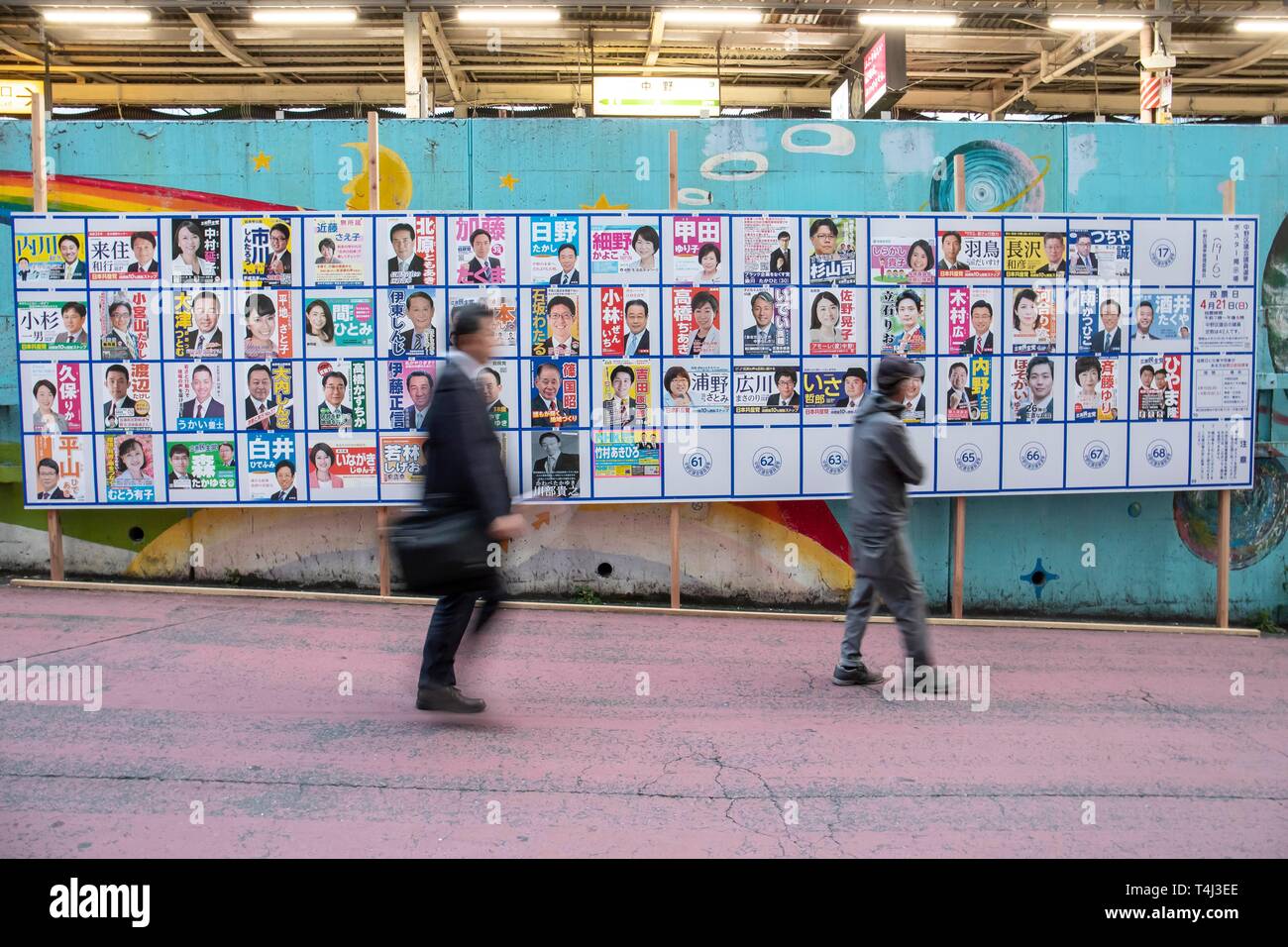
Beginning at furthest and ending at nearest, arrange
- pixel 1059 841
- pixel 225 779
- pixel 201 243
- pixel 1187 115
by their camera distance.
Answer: pixel 1187 115 < pixel 201 243 < pixel 225 779 < pixel 1059 841

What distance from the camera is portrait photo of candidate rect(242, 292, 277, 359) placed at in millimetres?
7121

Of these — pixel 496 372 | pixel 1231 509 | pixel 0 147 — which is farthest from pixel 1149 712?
pixel 0 147

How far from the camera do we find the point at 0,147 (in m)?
7.71

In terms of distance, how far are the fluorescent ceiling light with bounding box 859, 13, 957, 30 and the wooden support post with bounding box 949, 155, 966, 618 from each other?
6234mm

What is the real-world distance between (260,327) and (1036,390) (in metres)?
5.95

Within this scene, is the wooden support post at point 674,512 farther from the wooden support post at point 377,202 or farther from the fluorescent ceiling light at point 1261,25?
the fluorescent ceiling light at point 1261,25

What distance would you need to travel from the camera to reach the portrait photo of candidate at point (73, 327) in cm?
715

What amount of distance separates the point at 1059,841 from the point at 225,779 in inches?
137

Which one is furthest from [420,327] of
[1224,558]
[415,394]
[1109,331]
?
[1224,558]

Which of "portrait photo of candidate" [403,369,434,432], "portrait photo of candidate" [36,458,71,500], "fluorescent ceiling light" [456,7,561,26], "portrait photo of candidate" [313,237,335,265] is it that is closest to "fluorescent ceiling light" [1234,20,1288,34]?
"fluorescent ceiling light" [456,7,561,26]

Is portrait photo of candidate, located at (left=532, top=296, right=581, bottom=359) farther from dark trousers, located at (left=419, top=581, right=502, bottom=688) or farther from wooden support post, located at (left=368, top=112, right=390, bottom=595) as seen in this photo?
dark trousers, located at (left=419, top=581, right=502, bottom=688)

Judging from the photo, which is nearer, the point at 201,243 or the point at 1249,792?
the point at 1249,792

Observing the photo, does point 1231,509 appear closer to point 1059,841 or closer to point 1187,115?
point 1059,841

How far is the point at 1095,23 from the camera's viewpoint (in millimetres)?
12844
